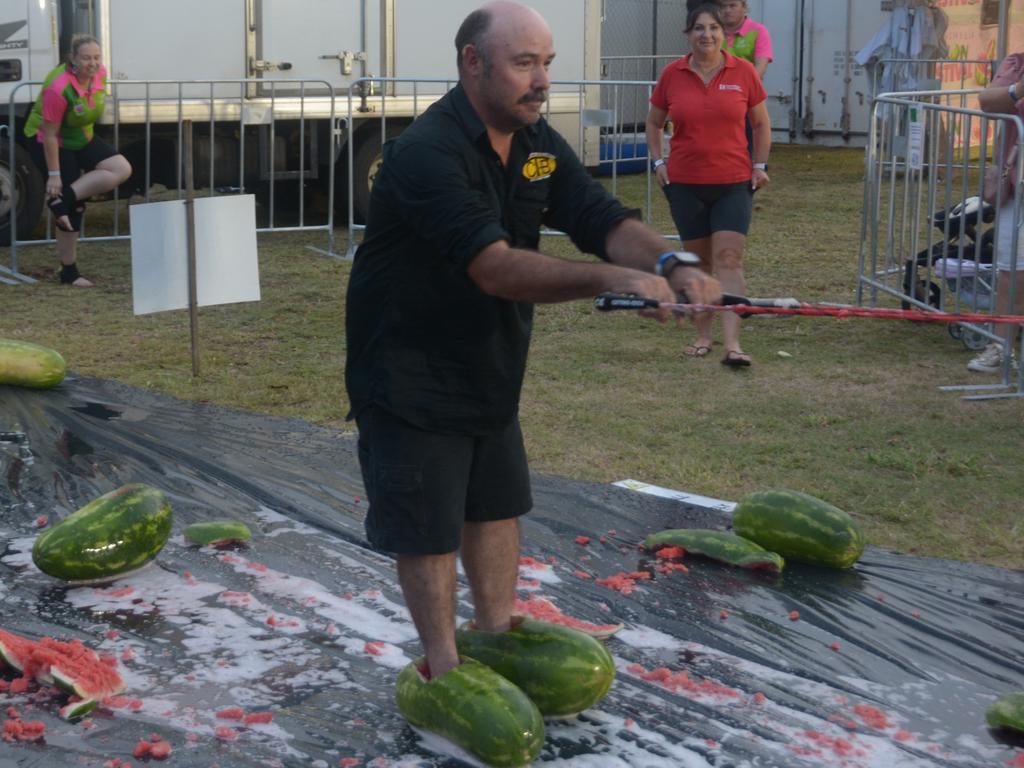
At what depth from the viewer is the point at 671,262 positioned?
3.41 meters

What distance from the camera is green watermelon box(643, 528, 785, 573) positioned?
4.71 meters

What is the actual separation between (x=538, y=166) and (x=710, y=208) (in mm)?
4656

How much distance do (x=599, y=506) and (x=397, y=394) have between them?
207cm

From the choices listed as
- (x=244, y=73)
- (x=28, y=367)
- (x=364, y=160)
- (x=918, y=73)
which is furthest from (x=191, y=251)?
(x=918, y=73)

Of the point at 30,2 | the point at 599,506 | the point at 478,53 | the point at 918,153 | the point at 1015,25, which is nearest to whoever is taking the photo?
the point at 478,53

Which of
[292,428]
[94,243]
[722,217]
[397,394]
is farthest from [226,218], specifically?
[94,243]

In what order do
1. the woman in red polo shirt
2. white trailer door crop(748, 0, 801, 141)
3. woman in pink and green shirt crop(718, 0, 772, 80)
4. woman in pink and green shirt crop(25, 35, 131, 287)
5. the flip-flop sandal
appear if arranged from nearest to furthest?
the woman in red polo shirt < the flip-flop sandal < woman in pink and green shirt crop(25, 35, 131, 287) < woman in pink and green shirt crop(718, 0, 772, 80) < white trailer door crop(748, 0, 801, 141)

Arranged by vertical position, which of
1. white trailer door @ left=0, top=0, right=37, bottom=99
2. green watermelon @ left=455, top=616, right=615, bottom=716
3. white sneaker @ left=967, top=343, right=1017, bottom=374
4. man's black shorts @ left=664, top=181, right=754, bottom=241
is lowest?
green watermelon @ left=455, top=616, right=615, bottom=716

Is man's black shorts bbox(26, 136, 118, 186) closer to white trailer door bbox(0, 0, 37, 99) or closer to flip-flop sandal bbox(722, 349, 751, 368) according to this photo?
white trailer door bbox(0, 0, 37, 99)

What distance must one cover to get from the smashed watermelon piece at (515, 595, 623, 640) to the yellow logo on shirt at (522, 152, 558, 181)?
1.31m

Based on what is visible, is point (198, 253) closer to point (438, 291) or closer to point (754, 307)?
point (438, 291)

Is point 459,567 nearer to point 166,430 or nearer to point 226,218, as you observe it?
point 166,430

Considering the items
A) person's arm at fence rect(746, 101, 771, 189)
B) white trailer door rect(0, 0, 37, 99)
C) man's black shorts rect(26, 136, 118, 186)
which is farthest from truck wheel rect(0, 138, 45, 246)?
person's arm at fence rect(746, 101, 771, 189)

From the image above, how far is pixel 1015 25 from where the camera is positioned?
18125mm
